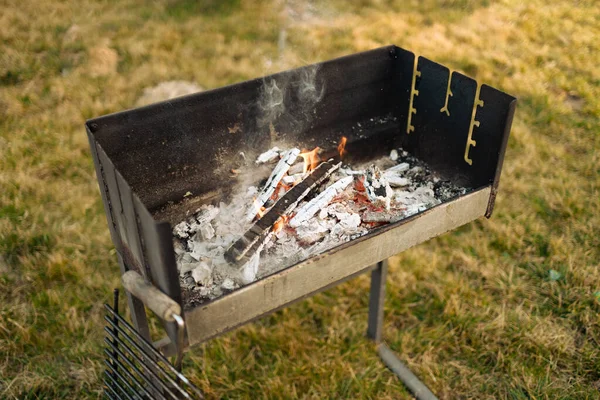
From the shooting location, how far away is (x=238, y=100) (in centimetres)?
223

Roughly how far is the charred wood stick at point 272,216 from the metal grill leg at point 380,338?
510 millimetres

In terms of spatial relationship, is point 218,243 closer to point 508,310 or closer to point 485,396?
point 485,396

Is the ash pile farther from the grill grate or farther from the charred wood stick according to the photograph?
the grill grate

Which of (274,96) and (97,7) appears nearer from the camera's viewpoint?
(274,96)

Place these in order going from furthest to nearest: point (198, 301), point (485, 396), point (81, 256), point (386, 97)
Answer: point (81, 256)
point (386, 97)
point (485, 396)
point (198, 301)

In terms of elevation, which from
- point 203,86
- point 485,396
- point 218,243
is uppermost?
point 218,243

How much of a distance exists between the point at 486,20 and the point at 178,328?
5.29 metres

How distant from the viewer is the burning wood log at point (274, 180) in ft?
7.05

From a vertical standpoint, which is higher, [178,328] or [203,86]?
[178,328]

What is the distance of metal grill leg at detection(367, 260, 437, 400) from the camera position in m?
2.44

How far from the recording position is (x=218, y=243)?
2066 mm

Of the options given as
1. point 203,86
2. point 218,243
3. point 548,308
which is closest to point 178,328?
point 218,243

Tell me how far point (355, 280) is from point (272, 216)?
1169mm

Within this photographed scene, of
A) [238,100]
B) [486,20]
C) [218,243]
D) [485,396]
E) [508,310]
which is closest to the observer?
[218,243]
